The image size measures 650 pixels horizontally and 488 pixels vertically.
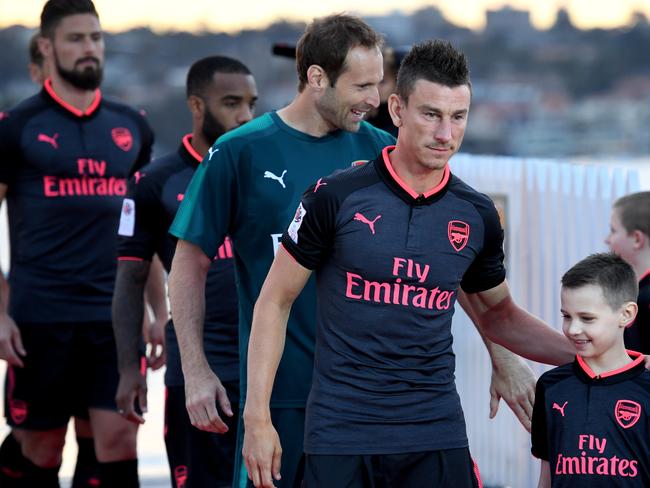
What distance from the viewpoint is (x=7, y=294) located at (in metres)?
6.61

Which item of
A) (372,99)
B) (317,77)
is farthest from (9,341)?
(372,99)

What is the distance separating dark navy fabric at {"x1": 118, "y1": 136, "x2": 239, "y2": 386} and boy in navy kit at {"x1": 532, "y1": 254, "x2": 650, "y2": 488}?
1.48 meters

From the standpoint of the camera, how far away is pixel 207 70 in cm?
586

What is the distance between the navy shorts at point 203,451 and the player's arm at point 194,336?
98 centimetres

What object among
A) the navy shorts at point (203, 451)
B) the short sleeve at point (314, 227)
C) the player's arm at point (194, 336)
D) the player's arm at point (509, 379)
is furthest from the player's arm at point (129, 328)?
the short sleeve at point (314, 227)

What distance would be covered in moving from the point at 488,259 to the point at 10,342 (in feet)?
10.0

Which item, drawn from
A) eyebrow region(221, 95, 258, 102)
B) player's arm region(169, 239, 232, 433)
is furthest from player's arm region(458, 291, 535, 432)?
eyebrow region(221, 95, 258, 102)

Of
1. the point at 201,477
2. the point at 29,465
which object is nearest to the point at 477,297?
the point at 201,477

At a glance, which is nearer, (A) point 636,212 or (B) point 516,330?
(B) point 516,330

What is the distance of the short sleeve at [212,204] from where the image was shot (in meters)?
4.34

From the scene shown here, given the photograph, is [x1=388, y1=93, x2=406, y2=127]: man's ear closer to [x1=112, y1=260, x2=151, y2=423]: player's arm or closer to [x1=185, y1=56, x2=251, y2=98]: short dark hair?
[x1=112, y1=260, x2=151, y2=423]: player's arm

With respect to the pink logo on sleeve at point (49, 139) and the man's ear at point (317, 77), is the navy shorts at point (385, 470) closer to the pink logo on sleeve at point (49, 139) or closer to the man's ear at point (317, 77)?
the man's ear at point (317, 77)

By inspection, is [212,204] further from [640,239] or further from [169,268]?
[640,239]

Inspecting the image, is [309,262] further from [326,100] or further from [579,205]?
[579,205]
